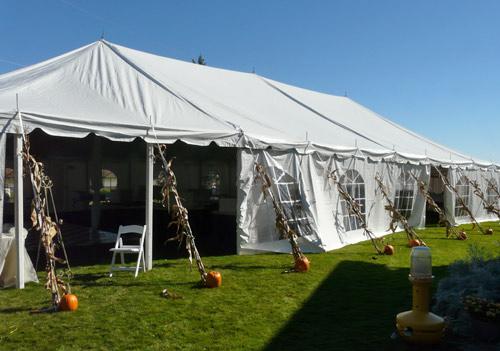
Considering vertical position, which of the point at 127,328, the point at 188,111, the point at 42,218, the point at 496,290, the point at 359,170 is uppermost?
the point at 188,111

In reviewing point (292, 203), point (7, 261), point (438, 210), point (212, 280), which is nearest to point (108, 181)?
point (292, 203)

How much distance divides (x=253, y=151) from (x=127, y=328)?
14.7ft

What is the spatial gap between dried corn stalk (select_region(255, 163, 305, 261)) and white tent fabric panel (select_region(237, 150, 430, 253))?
0.81 feet

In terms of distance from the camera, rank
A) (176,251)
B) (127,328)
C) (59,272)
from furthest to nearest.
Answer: (176,251)
(59,272)
(127,328)

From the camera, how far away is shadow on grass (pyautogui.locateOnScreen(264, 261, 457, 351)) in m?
4.31

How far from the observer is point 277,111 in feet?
36.9

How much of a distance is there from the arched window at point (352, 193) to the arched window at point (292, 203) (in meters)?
1.46

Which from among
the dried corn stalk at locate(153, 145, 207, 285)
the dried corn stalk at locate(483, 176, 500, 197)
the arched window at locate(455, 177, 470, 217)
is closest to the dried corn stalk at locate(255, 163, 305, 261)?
the dried corn stalk at locate(153, 145, 207, 285)

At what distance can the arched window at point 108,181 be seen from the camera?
17.9 meters

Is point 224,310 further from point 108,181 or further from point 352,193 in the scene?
point 108,181

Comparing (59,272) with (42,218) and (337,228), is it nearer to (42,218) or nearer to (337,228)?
(42,218)

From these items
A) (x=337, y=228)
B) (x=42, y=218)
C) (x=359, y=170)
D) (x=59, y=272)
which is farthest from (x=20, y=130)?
(x=359, y=170)

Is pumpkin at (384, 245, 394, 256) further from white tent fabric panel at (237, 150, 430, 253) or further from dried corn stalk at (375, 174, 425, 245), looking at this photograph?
dried corn stalk at (375, 174, 425, 245)

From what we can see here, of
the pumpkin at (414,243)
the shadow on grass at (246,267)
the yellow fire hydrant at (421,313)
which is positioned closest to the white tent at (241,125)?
the shadow on grass at (246,267)
